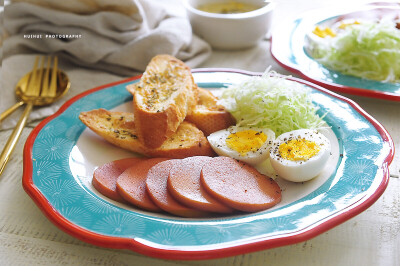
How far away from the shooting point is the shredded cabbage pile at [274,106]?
2754mm

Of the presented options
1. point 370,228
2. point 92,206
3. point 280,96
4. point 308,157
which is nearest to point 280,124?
point 280,96

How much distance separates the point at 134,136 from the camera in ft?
8.97

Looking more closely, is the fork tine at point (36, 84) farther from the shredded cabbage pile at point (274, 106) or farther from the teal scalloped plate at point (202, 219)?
the shredded cabbage pile at point (274, 106)

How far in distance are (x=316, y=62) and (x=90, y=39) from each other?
73.2 inches

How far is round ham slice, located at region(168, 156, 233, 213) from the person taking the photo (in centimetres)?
213

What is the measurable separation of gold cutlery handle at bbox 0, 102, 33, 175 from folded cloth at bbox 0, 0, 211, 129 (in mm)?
545

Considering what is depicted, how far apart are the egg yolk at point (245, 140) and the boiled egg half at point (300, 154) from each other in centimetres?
11

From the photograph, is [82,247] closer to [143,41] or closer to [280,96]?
[280,96]

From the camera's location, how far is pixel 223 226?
77.5 inches

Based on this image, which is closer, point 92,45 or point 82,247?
point 82,247

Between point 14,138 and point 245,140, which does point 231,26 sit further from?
point 14,138

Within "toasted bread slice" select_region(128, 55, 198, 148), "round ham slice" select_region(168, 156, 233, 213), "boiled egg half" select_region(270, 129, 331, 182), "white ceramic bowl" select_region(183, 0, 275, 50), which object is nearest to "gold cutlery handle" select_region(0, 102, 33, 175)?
"toasted bread slice" select_region(128, 55, 198, 148)

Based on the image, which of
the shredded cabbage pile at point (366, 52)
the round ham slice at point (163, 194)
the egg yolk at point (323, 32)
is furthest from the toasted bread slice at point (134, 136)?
the egg yolk at point (323, 32)

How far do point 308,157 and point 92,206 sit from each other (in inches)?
43.9
